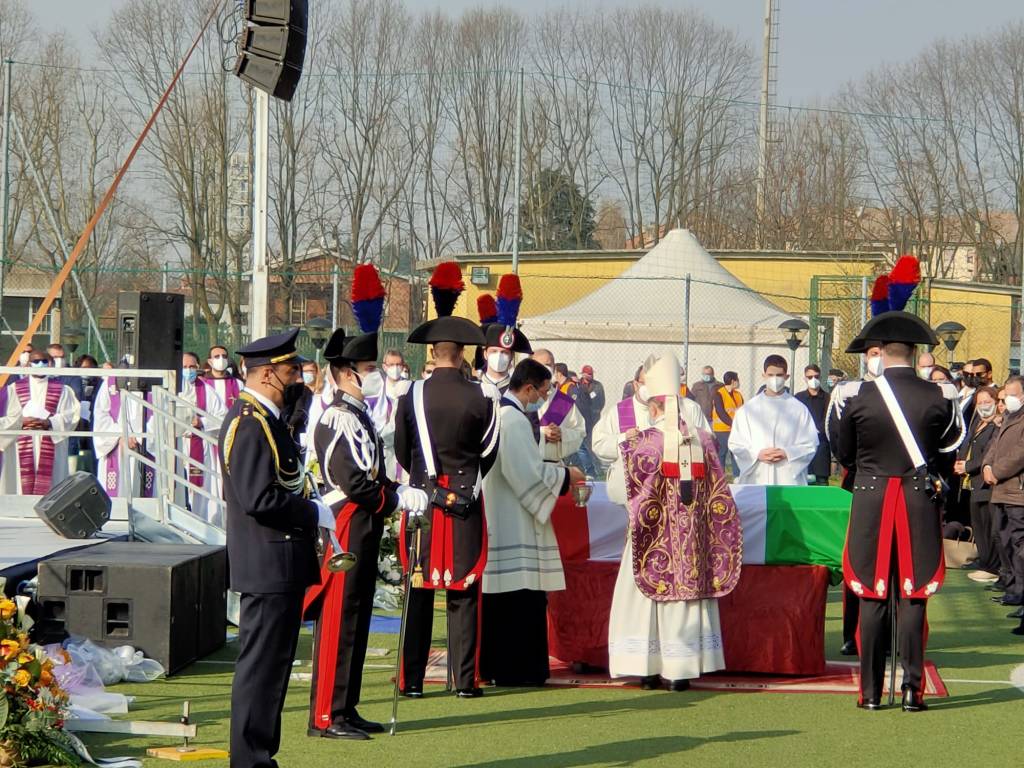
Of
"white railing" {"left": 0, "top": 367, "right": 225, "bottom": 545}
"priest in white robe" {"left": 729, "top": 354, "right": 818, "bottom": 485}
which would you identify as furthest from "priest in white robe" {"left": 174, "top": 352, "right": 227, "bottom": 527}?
"priest in white robe" {"left": 729, "top": 354, "right": 818, "bottom": 485}

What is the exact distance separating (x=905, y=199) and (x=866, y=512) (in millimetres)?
31387

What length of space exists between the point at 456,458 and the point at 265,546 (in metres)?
2.12

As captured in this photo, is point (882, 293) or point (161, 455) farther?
point (161, 455)

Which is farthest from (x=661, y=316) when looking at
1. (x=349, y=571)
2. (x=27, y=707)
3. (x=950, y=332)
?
(x=27, y=707)

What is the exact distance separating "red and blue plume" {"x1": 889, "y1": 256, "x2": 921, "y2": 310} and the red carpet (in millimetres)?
2104

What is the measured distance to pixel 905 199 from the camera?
37188mm

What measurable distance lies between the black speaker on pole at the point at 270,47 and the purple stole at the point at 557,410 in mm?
3190

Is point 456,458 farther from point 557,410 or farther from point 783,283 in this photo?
point 783,283

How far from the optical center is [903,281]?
7.96m

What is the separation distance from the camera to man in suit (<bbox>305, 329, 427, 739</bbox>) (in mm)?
6477

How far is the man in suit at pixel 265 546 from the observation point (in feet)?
17.9

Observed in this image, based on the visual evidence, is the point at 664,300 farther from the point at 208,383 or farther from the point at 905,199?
the point at 905,199

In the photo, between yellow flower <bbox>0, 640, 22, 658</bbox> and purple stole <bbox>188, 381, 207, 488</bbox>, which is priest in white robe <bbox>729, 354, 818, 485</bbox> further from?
yellow flower <bbox>0, 640, 22, 658</bbox>

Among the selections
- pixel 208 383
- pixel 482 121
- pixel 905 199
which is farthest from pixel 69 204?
pixel 208 383
